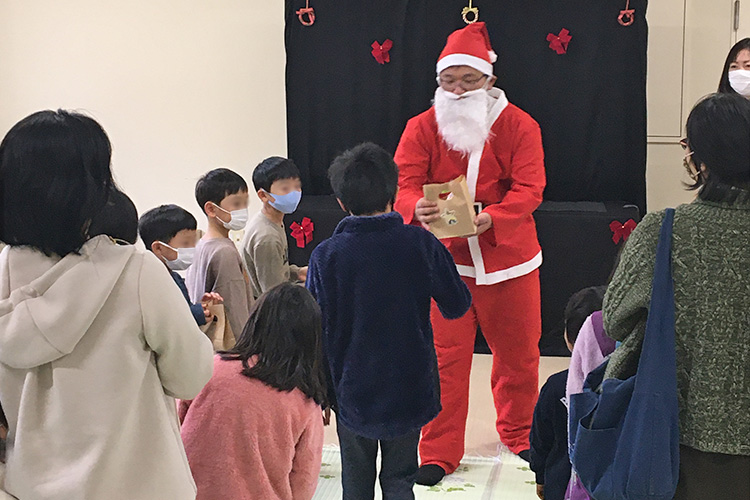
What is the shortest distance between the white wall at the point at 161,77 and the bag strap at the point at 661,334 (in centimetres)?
410

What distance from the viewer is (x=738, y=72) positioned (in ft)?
10.2

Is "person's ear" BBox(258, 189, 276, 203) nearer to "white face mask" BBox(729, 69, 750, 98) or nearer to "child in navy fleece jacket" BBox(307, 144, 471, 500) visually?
"child in navy fleece jacket" BBox(307, 144, 471, 500)

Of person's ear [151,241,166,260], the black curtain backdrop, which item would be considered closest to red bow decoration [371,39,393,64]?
the black curtain backdrop

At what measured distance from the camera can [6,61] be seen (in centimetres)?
582

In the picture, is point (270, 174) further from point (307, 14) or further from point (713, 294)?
point (713, 294)

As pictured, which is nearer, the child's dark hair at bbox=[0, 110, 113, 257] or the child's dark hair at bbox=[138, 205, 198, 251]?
the child's dark hair at bbox=[0, 110, 113, 257]

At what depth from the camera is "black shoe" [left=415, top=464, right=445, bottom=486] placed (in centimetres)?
312

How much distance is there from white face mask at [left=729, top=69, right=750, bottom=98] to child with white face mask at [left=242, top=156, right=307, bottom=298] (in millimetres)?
1645

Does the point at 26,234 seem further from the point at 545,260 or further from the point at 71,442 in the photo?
the point at 545,260

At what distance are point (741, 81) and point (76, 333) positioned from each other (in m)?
2.50

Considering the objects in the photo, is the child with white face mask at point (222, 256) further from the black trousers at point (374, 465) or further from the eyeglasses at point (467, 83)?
the eyeglasses at point (467, 83)

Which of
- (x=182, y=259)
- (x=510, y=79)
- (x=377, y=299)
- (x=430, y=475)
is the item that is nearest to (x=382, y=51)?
(x=510, y=79)

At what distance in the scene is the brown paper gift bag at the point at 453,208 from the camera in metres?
2.94

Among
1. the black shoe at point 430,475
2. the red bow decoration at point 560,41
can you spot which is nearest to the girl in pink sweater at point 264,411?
the black shoe at point 430,475
